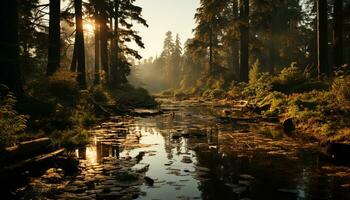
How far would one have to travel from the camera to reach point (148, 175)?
25.1ft

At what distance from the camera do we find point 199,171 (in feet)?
25.8

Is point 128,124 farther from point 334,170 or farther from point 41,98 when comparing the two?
point 334,170

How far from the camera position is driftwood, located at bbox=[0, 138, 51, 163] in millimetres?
7168

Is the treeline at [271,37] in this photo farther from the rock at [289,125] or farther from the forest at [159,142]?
the rock at [289,125]

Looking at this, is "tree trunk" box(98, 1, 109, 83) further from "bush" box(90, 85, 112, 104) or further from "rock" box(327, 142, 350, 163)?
"rock" box(327, 142, 350, 163)

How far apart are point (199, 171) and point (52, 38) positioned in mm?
13466

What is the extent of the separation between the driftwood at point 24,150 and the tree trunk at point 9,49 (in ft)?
18.4

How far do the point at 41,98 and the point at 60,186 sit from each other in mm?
8435

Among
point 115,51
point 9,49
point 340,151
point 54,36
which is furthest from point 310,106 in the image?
point 115,51

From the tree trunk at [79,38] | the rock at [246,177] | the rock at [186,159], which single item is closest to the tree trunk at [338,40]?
the tree trunk at [79,38]

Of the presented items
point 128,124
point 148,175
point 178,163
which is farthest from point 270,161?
point 128,124

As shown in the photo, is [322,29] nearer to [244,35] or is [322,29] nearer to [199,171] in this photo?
[244,35]

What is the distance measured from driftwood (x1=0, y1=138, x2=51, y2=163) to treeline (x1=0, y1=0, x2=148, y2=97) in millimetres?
4919

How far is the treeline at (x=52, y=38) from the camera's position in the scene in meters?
13.4
